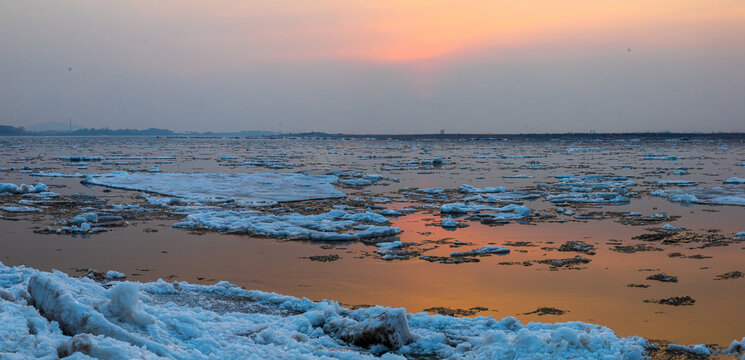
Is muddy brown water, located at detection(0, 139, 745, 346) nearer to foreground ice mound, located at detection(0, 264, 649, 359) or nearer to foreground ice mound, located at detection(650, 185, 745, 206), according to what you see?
foreground ice mound, located at detection(0, 264, 649, 359)

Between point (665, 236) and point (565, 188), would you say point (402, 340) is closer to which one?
point (665, 236)

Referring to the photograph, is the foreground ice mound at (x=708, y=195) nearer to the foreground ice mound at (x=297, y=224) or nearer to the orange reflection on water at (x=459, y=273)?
the orange reflection on water at (x=459, y=273)

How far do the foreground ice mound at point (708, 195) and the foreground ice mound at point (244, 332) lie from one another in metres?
11.0

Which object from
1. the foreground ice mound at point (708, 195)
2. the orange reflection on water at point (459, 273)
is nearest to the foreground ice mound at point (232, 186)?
the orange reflection on water at point (459, 273)

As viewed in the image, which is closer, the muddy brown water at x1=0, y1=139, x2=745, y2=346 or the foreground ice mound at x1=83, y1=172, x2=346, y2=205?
the muddy brown water at x1=0, y1=139, x2=745, y2=346

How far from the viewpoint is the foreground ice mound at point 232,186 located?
15219 mm

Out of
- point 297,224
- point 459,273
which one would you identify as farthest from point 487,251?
point 297,224

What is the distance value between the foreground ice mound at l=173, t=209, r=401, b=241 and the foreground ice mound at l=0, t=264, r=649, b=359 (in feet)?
13.5

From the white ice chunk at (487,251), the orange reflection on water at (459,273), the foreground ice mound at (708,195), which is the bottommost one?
the orange reflection on water at (459,273)

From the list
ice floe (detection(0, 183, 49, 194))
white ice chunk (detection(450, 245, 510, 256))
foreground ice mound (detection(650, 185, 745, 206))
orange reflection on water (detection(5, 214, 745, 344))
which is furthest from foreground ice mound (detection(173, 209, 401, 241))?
foreground ice mound (detection(650, 185, 745, 206))

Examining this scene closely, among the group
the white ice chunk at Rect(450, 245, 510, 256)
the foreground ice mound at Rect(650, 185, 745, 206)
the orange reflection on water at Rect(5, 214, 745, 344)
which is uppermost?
the foreground ice mound at Rect(650, 185, 745, 206)

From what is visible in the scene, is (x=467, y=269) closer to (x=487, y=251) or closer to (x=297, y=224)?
(x=487, y=251)

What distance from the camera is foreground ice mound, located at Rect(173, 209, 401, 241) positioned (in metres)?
9.75

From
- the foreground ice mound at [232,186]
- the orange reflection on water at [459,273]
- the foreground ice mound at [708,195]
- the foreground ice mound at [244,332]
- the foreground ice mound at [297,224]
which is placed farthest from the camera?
the foreground ice mound at [232,186]
